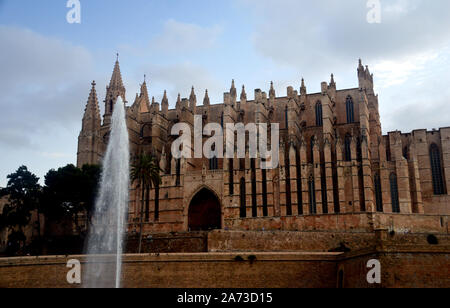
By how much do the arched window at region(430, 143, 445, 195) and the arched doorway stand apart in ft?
66.5

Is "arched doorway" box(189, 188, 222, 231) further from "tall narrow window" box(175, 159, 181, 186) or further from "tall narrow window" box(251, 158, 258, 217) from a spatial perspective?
"tall narrow window" box(251, 158, 258, 217)

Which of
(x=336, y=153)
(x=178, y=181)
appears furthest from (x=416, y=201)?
(x=178, y=181)

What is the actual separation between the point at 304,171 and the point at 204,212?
10.9 m

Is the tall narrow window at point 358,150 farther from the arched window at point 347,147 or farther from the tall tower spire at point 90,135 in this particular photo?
the tall tower spire at point 90,135

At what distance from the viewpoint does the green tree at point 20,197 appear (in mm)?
45438

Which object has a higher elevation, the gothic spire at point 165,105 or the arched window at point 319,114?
the gothic spire at point 165,105

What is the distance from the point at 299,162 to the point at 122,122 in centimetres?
1899

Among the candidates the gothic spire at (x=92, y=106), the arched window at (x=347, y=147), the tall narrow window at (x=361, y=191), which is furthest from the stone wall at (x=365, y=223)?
the gothic spire at (x=92, y=106)

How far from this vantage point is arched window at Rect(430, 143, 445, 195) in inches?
1986

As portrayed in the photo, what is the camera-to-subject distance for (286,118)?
186 ft

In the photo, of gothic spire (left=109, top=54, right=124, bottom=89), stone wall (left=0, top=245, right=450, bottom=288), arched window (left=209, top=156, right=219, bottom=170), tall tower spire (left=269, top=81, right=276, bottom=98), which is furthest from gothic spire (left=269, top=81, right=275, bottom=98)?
stone wall (left=0, top=245, right=450, bottom=288)

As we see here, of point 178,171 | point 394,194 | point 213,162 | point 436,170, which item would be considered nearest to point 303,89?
point 213,162

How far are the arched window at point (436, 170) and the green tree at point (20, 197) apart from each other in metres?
35.6
